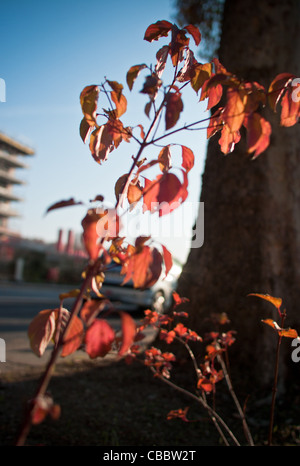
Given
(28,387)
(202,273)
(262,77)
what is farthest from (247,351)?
(262,77)

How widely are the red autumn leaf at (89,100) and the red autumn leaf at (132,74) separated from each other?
3.3 inches

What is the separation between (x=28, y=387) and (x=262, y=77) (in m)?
3.43

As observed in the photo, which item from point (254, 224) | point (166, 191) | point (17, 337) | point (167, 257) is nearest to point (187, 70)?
point (166, 191)

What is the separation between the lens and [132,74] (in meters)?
0.95

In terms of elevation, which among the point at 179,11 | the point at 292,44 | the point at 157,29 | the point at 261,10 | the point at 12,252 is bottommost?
the point at 12,252

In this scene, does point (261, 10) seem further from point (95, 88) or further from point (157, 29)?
point (95, 88)

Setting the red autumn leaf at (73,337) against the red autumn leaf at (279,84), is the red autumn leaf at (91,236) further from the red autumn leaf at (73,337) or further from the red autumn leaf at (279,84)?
the red autumn leaf at (279,84)

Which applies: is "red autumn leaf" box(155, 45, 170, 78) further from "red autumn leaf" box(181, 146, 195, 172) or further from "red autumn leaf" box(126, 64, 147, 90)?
"red autumn leaf" box(181, 146, 195, 172)

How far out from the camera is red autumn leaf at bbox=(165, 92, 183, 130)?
2.73 ft

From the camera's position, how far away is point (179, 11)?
24.9 ft

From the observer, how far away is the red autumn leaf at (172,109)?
0.83m

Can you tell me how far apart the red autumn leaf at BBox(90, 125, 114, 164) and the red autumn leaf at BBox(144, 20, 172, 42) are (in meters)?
0.31

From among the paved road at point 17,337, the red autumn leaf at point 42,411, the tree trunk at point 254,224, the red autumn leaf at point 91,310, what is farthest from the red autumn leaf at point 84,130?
the paved road at point 17,337

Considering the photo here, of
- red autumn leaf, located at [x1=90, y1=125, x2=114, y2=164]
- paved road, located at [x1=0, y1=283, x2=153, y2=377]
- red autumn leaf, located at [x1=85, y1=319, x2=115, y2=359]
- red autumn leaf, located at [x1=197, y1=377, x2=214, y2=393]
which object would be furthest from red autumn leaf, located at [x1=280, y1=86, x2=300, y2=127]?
paved road, located at [x1=0, y1=283, x2=153, y2=377]
